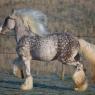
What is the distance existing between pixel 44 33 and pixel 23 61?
0.85 metres

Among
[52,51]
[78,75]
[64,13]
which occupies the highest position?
[64,13]

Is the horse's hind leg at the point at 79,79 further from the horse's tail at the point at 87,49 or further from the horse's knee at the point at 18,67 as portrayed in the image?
the horse's knee at the point at 18,67

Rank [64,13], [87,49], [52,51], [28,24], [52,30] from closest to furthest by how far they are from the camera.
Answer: [52,51], [87,49], [28,24], [52,30], [64,13]

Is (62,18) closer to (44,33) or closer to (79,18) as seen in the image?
(79,18)

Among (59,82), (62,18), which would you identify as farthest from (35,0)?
(59,82)

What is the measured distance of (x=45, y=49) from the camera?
38.3ft

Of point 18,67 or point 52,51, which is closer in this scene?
point 52,51

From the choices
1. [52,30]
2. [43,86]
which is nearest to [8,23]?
[43,86]

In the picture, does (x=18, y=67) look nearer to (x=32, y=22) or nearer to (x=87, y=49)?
(x=32, y=22)

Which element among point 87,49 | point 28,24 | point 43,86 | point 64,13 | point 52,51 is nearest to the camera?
point 52,51

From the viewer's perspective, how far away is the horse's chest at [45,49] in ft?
38.2

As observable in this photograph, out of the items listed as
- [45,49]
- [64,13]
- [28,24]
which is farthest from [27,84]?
[64,13]

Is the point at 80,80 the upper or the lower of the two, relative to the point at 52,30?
lower

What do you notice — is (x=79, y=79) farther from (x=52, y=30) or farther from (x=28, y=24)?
(x=52, y=30)
